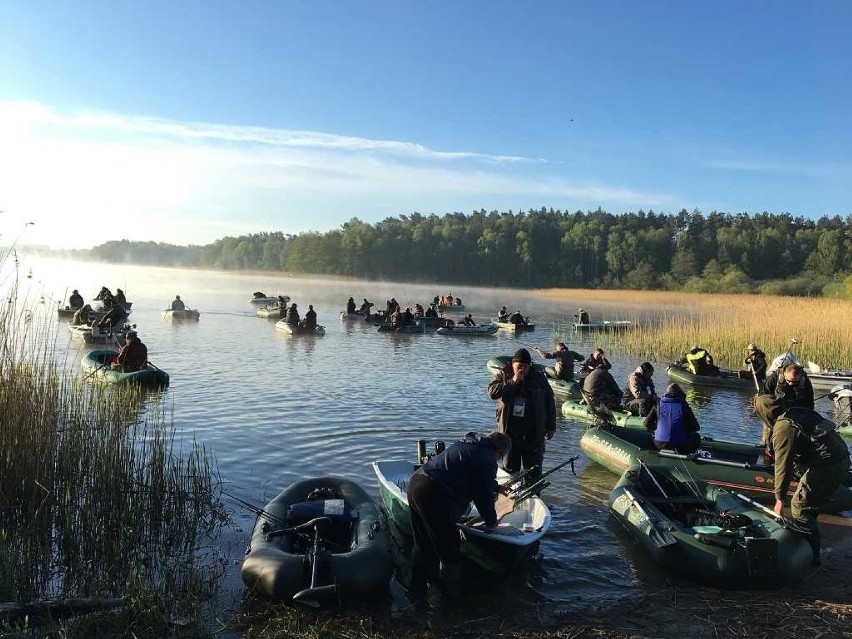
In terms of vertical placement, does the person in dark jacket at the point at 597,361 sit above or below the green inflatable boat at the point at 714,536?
above

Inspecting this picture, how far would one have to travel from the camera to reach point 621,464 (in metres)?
9.57

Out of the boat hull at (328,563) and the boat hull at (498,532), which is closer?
the boat hull at (328,563)

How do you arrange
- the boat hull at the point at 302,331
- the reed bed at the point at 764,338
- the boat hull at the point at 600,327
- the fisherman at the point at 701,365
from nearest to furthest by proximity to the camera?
the fisherman at the point at 701,365 → the reed bed at the point at 764,338 → the boat hull at the point at 302,331 → the boat hull at the point at 600,327

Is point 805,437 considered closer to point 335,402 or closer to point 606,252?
point 335,402

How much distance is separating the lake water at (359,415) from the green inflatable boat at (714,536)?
316 mm

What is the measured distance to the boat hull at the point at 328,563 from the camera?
5.43 metres

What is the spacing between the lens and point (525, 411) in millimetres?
7691

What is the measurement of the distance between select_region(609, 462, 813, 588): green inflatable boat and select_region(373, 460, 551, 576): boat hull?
119 centimetres

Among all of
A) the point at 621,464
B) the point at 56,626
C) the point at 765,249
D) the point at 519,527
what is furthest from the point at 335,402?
the point at 765,249

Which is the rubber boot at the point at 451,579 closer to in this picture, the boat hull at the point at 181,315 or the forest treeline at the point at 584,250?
the boat hull at the point at 181,315

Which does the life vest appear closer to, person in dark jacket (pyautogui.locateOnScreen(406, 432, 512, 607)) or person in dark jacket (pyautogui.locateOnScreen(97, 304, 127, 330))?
person in dark jacket (pyautogui.locateOnScreen(406, 432, 512, 607))

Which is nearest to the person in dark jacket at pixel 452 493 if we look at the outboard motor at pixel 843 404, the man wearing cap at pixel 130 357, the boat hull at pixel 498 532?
the boat hull at pixel 498 532

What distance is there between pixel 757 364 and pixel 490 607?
527 inches

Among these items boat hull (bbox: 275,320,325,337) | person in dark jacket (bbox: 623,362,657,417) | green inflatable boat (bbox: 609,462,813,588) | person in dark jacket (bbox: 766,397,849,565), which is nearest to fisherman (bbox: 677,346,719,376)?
person in dark jacket (bbox: 623,362,657,417)
